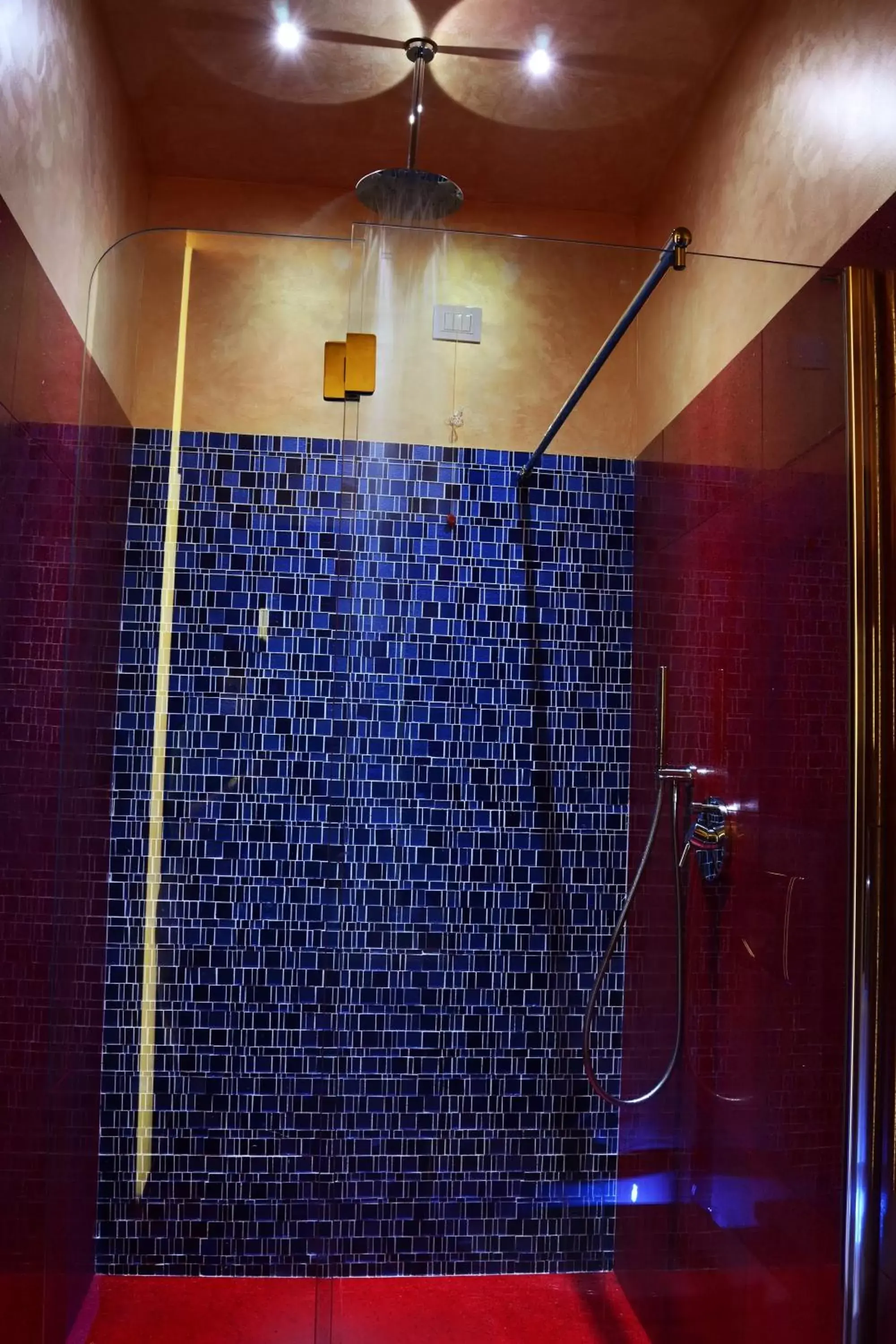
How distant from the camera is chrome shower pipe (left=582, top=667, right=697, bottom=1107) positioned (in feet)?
6.64

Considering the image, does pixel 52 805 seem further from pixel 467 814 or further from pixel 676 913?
pixel 676 913

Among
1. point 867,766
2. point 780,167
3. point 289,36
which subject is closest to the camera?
point 867,766

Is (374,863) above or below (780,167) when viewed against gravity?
below

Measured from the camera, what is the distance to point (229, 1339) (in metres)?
1.98

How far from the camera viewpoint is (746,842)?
2.04 m

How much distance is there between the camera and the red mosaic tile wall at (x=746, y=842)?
1811 millimetres

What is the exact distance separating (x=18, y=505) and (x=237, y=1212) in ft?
4.29

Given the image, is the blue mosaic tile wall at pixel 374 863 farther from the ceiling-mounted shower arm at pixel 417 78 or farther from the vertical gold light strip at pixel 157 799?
the ceiling-mounted shower arm at pixel 417 78

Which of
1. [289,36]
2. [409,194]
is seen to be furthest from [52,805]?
[289,36]

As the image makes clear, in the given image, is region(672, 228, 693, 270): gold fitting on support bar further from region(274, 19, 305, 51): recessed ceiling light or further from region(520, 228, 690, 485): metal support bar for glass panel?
region(274, 19, 305, 51): recessed ceiling light

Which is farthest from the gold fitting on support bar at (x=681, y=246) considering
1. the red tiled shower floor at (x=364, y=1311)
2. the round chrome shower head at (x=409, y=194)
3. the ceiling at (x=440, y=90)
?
the red tiled shower floor at (x=364, y=1311)

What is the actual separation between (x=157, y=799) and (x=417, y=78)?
1.88m

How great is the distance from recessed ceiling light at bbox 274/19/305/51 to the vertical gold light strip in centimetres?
99

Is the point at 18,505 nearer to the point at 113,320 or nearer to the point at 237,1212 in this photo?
the point at 113,320
